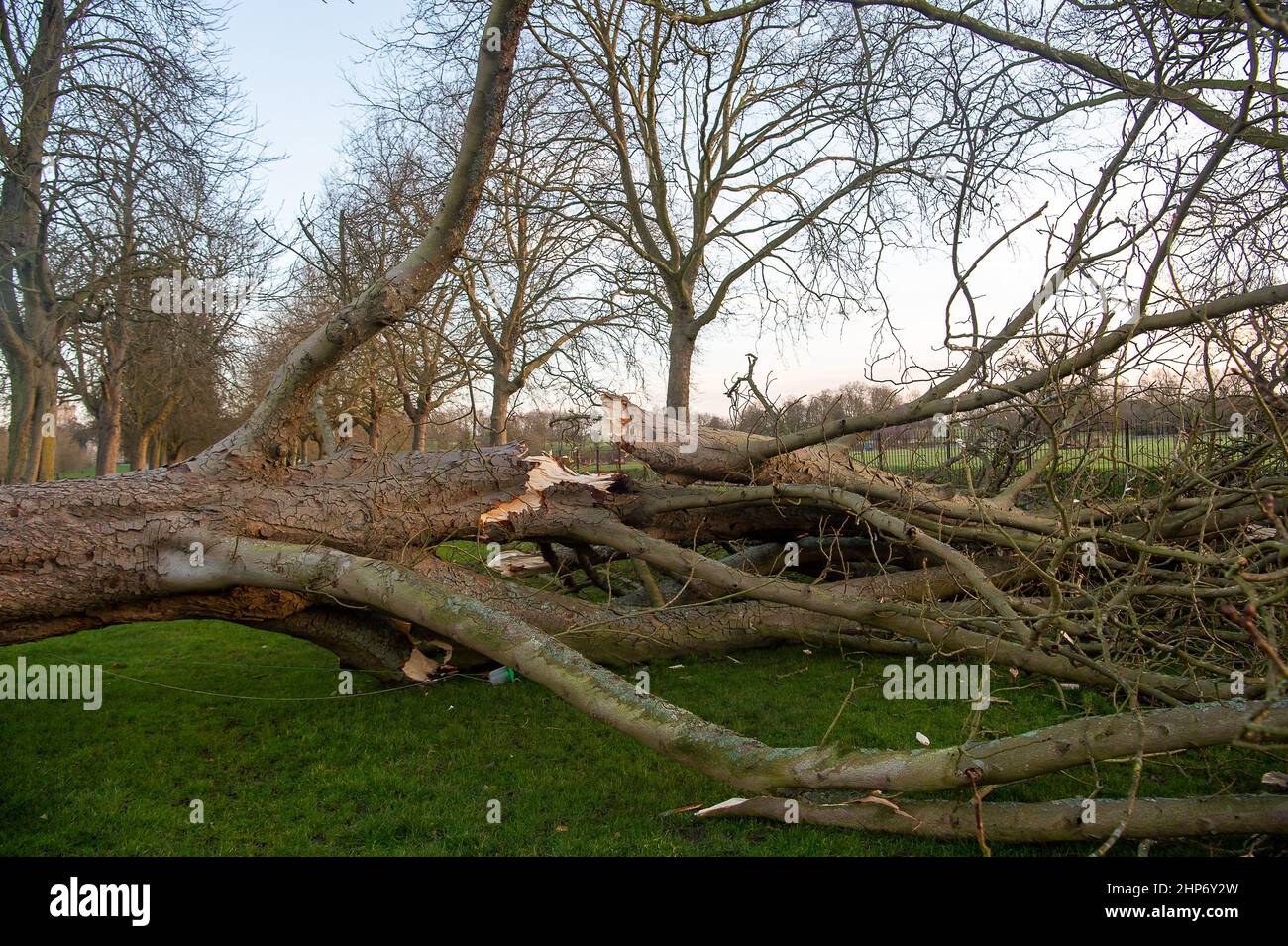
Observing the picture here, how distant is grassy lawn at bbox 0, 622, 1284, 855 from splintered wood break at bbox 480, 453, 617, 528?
1.32 m

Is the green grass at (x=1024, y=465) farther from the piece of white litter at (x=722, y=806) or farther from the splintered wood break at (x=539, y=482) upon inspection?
the piece of white litter at (x=722, y=806)

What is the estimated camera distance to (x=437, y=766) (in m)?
4.40

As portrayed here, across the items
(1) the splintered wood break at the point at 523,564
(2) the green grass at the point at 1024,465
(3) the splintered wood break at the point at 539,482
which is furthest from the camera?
(1) the splintered wood break at the point at 523,564

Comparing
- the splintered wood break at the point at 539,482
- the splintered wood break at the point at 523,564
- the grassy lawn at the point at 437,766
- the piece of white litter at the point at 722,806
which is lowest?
the grassy lawn at the point at 437,766

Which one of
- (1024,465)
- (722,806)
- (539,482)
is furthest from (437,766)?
(1024,465)

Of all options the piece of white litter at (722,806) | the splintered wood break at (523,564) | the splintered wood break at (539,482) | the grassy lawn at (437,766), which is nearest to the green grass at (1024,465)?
the grassy lawn at (437,766)

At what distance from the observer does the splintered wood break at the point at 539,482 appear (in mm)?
5766

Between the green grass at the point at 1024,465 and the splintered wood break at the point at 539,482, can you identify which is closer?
the green grass at the point at 1024,465

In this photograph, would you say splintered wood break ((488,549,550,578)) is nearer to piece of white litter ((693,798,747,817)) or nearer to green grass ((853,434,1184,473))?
green grass ((853,434,1184,473))

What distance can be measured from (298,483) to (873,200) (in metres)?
7.84

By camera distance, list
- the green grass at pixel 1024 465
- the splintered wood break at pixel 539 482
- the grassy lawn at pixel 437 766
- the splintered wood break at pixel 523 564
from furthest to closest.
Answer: the splintered wood break at pixel 523 564 → the splintered wood break at pixel 539 482 → the green grass at pixel 1024 465 → the grassy lawn at pixel 437 766

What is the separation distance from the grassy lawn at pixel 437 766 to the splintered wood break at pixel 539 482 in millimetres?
1322

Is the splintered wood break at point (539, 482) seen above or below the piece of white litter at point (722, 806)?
above
